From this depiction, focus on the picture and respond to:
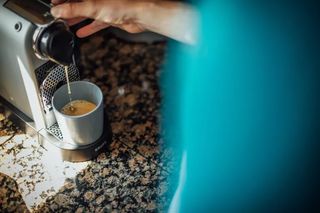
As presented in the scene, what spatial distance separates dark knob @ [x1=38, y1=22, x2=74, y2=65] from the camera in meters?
0.63

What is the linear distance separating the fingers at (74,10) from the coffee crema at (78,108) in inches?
5.9

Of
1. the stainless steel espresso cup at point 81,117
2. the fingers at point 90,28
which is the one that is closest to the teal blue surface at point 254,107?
the stainless steel espresso cup at point 81,117

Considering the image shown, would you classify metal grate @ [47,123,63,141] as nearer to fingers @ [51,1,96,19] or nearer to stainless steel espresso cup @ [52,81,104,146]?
stainless steel espresso cup @ [52,81,104,146]

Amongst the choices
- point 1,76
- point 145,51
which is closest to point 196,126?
point 1,76

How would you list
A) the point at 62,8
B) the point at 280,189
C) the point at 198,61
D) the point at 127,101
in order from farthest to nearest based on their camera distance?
the point at 127,101 < the point at 62,8 < the point at 280,189 < the point at 198,61

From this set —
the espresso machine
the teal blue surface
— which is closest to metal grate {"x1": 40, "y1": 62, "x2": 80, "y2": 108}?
the espresso machine

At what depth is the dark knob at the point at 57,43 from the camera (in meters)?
0.63

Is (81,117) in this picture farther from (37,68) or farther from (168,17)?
(168,17)

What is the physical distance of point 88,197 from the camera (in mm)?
748

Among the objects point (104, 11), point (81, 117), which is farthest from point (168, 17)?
point (81, 117)

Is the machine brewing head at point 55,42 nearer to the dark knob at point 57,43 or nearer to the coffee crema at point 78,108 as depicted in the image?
the dark knob at point 57,43

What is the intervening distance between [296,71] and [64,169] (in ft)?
1.63

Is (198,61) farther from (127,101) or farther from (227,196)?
(127,101)

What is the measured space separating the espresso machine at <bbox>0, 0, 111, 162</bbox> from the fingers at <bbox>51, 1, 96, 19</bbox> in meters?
0.01
